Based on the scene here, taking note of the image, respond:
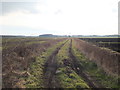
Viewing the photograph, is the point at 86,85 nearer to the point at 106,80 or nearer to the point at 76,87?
the point at 76,87

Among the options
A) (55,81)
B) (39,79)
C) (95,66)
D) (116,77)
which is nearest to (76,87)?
(55,81)

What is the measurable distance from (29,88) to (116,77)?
22.5 ft

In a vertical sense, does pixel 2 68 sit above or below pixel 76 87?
above

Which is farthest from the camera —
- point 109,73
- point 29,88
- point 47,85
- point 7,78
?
point 109,73

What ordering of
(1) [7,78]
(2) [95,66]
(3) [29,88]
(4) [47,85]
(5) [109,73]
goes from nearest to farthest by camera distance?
(3) [29,88] → (4) [47,85] → (1) [7,78] → (5) [109,73] → (2) [95,66]

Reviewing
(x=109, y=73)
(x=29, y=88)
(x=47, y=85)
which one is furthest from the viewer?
(x=109, y=73)

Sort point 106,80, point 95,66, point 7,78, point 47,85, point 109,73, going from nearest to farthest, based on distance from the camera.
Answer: point 47,85, point 7,78, point 106,80, point 109,73, point 95,66

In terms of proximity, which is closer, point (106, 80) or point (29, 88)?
point (29, 88)

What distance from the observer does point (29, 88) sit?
8.42 m

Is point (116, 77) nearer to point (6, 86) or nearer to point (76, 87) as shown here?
point (76, 87)

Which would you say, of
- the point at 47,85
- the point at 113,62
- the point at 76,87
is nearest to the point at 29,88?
the point at 47,85

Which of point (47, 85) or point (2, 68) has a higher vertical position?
point (2, 68)

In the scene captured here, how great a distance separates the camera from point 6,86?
843cm

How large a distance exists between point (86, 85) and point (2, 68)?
7409mm
